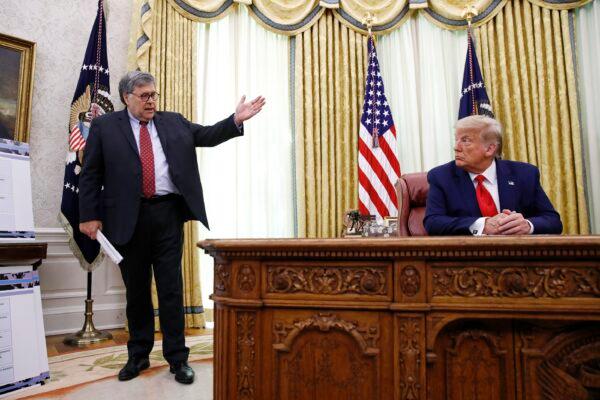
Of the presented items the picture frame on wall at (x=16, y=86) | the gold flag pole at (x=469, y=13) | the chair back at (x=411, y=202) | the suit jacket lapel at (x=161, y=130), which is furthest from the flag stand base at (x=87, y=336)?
the gold flag pole at (x=469, y=13)

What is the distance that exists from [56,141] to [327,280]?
136 inches

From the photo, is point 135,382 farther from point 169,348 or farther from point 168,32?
point 168,32

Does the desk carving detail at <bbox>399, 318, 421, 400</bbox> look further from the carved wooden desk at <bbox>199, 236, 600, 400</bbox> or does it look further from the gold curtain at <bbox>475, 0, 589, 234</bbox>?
the gold curtain at <bbox>475, 0, 589, 234</bbox>

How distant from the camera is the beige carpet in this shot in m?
2.14

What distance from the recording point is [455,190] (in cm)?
201

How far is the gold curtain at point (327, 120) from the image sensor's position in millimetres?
4480

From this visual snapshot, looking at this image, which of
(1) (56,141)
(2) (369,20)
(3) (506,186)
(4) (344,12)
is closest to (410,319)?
(3) (506,186)

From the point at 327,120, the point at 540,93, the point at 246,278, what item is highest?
the point at 540,93

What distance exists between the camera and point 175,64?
4.19 meters

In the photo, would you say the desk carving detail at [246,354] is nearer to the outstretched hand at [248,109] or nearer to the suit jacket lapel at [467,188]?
the suit jacket lapel at [467,188]

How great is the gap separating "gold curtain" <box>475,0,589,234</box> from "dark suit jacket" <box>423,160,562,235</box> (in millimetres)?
2308

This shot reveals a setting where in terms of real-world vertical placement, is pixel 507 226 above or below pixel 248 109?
below

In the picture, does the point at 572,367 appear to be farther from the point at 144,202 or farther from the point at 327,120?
the point at 327,120

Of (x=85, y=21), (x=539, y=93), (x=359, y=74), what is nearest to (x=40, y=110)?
(x=85, y=21)
